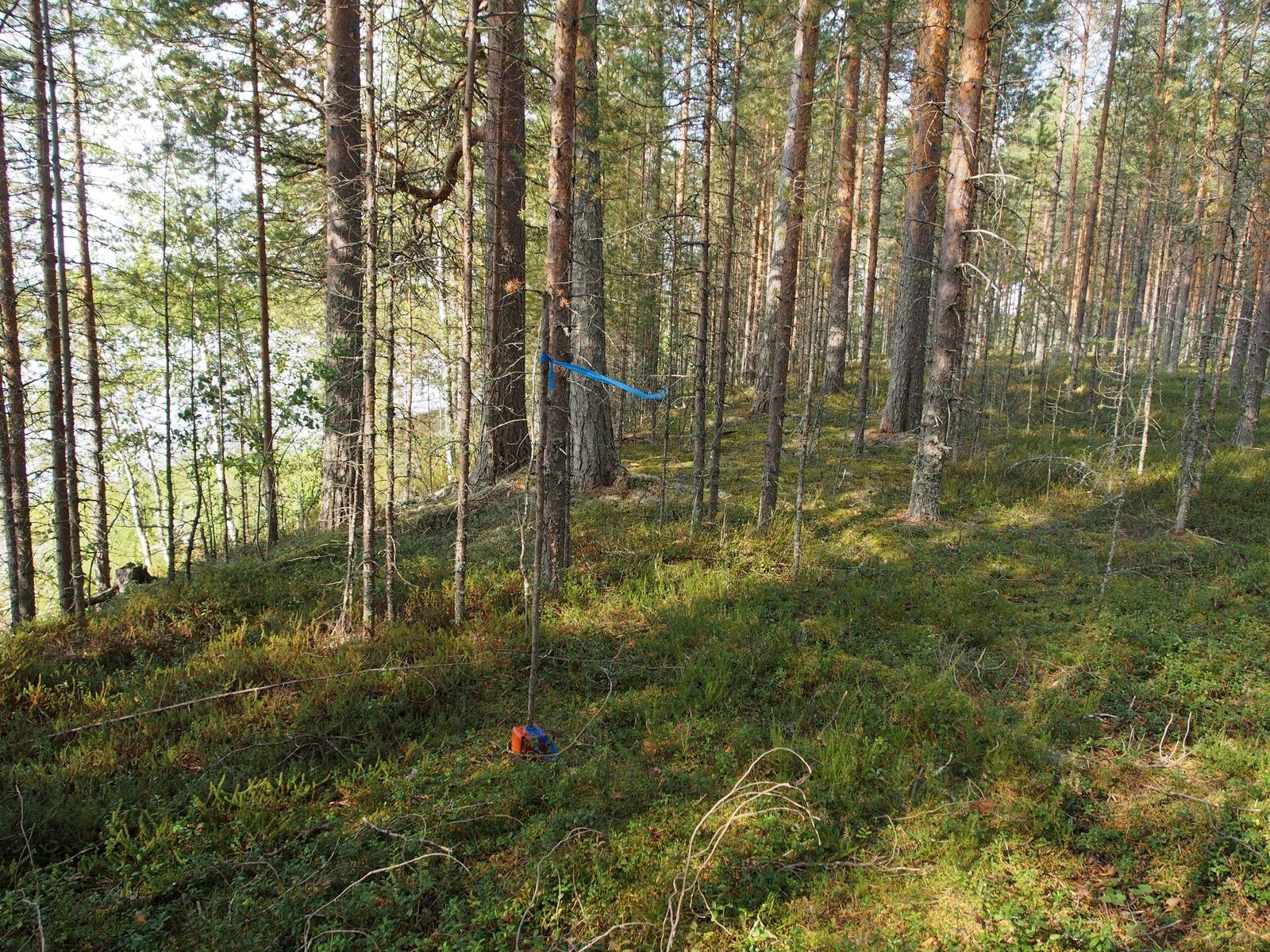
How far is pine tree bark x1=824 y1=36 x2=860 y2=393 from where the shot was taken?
1198cm

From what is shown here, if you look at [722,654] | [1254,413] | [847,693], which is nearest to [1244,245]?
[1254,413]

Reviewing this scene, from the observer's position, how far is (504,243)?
8648 millimetres

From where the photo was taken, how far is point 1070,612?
19.6ft

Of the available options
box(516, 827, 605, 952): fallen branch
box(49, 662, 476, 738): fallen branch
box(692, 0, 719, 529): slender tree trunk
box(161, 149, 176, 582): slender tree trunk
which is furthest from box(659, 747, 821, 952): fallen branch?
box(161, 149, 176, 582): slender tree trunk

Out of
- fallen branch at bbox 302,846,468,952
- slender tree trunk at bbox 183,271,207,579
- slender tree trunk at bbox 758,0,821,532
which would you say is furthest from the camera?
slender tree trunk at bbox 183,271,207,579

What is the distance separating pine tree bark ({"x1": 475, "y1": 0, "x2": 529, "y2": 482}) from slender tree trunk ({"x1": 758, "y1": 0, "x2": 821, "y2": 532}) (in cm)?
320

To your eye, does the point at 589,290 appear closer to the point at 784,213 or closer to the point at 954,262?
the point at 784,213

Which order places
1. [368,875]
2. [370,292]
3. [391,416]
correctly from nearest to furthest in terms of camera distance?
[368,875]
[370,292]
[391,416]

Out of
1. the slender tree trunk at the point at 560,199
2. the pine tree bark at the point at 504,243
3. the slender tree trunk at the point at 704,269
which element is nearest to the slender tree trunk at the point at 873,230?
the slender tree trunk at the point at 704,269

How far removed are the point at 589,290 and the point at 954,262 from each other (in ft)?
16.4

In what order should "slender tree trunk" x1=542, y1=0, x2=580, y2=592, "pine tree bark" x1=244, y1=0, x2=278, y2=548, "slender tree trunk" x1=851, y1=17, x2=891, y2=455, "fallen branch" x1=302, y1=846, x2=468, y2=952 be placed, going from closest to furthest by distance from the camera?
"fallen branch" x1=302, y1=846, x2=468, y2=952, "slender tree trunk" x1=542, y1=0, x2=580, y2=592, "pine tree bark" x1=244, y1=0, x2=278, y2=548, "slender tree trunk" x1=851, y1=17, x2=891, y2=455

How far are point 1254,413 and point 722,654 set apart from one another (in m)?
13.6

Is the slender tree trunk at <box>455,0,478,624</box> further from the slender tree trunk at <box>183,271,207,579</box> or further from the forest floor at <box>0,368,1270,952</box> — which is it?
the slender tree trunk at <box>183,271,207,579</box>

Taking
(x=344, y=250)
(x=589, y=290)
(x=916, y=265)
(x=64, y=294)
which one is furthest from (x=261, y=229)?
(x=916, y=265)
